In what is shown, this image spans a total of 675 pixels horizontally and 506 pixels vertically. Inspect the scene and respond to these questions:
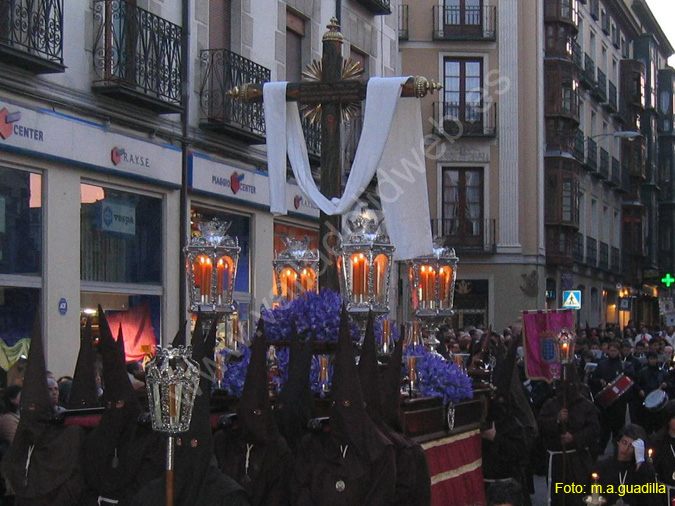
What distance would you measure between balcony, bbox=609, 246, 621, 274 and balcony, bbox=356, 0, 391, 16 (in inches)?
1100

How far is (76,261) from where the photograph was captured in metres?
14.0

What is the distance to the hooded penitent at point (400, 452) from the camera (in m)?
7.14

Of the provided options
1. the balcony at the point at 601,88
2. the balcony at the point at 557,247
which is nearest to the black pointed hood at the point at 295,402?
the balcony at the point at 557,247

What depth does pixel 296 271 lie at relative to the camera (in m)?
10.4

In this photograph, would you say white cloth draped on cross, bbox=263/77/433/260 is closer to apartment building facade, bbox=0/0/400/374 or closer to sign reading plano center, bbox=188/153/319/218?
apartment building facade, bbox=0/0/400/374

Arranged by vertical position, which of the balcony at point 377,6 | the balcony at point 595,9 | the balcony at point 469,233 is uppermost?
the balcony at point 595,9

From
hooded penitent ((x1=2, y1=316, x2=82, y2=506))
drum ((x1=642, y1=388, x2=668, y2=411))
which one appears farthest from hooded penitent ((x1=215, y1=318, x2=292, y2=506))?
drum ((x1=642, y1=388, x2=668, y2=411))

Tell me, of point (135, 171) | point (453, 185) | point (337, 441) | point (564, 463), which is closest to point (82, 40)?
point (135, 171)

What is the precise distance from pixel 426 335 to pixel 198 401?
545 centimetres

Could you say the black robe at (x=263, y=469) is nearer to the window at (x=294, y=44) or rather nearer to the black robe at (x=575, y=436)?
the black robe at (x=575, y=436)

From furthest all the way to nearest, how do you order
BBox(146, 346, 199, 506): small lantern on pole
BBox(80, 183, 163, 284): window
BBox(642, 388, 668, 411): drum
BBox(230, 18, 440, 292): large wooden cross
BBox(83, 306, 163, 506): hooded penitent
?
BBox(642, 388, 668, 411): drum → BBox(80, 183, 163, 284): window → BBox(230, 18, 440, 292): large wooden cross → BBox(83, 306, 163, 506): hooded penitent → BBox(146, 346, 199, 506): small lantern on pole

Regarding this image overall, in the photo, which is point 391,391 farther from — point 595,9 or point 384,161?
point 595,9

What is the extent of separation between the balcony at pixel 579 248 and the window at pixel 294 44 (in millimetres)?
22737

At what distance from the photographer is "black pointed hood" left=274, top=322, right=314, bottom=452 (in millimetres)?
7410
